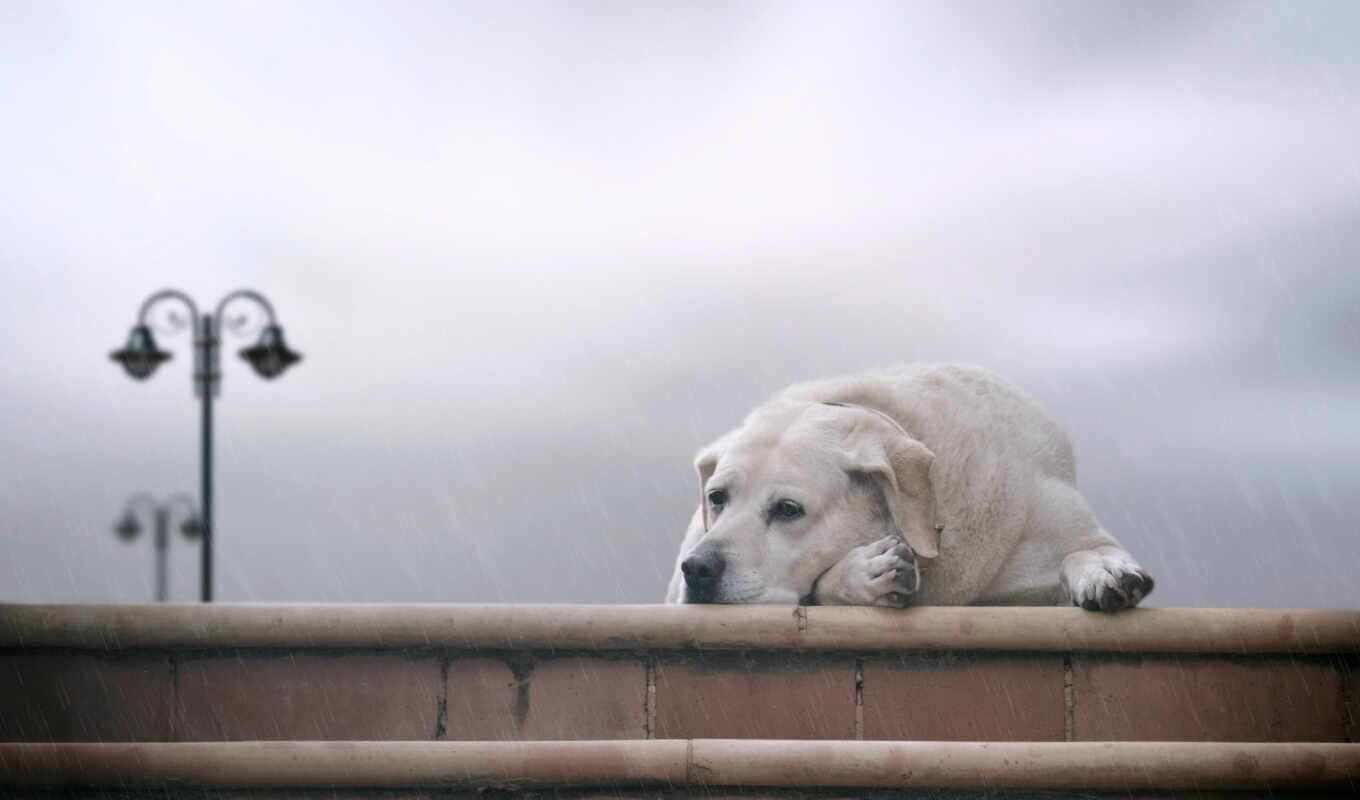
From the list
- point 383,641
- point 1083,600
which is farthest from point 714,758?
point 1083,600

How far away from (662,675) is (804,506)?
1.03 m

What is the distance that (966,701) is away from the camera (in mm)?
4688

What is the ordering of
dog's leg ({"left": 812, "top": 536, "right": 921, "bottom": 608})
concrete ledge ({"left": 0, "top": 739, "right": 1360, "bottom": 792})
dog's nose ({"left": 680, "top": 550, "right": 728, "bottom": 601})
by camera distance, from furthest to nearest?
dog's nose ({"left": 680, "top": 550, "right": 728, "bottom": 601}) → dog's leg ({"left": 812, "top": 536, "right": 921, "bottom": 608}) → concrete ledge ({"left": 0, "top": 739, "right": 1360, "bottom": 792})

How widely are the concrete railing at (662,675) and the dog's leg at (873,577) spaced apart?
0.55ft

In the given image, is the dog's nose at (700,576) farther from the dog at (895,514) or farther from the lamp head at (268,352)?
the lamp head at (268,352)

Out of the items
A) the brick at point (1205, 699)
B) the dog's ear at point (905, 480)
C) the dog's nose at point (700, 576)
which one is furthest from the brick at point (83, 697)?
the brick at point (1205, 699)

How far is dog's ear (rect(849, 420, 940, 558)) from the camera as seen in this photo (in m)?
5.30

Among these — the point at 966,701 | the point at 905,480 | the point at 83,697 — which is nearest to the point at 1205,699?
the point at 966,701

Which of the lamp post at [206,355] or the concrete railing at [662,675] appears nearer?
the concrete railing at [662,675]

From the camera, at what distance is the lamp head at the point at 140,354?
13.8 meters

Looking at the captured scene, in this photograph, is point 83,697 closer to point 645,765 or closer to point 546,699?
point 546,699

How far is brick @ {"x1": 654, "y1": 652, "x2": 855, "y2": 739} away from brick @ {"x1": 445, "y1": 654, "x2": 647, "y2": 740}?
0.12 m

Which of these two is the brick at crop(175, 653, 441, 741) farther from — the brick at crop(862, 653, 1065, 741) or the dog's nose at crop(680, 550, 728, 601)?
the brick at crop(862, 653, 1065, 741)

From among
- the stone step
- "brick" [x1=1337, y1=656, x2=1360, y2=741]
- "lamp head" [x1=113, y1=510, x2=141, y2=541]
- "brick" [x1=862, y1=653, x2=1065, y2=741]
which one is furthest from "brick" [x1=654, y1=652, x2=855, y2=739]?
"lamp head" [x1=113, y1=510, x2=141, y2=541]
